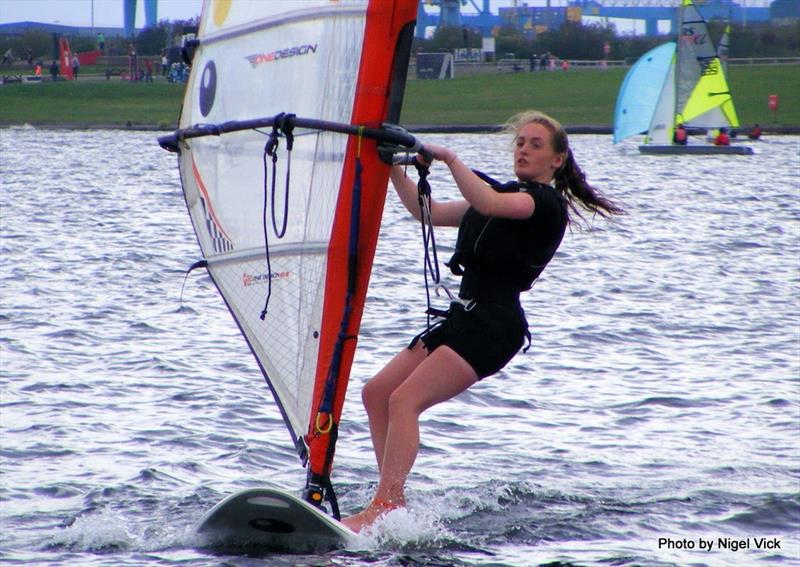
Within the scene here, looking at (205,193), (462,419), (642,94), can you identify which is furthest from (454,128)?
(205,193)

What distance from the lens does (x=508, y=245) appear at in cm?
551

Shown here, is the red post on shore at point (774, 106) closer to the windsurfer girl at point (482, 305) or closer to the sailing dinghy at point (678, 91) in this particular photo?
the sailing dinghy at point (678, 91)

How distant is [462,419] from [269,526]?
3121 mm

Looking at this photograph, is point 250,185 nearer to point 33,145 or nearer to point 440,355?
point 440,355

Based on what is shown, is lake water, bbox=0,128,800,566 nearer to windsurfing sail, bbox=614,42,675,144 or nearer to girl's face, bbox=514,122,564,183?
girl's face, bbox=514,122,564,183

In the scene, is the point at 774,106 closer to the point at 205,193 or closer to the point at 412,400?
the point at 205,193

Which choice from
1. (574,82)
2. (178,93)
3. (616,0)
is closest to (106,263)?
(178,93)

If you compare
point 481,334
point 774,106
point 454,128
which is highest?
point 481,334

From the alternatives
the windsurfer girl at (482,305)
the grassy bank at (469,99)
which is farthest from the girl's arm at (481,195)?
the grassy bank at (469,99)

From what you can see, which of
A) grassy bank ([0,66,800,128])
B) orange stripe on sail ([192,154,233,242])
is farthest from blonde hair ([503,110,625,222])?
grassy bank ([0,66,800,128])

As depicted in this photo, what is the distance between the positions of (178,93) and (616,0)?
8765 centimetres

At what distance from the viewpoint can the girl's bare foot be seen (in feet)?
18.2

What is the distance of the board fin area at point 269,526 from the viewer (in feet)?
17.3

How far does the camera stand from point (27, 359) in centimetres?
988
